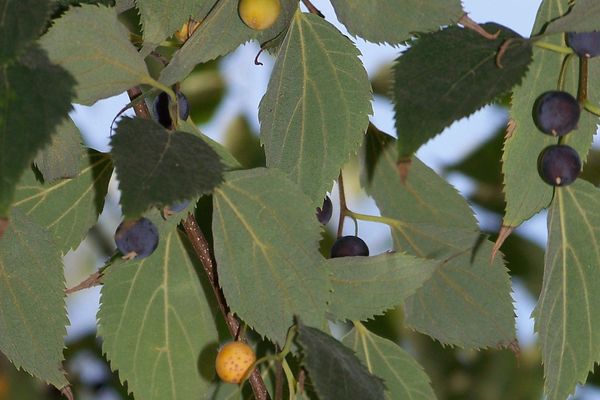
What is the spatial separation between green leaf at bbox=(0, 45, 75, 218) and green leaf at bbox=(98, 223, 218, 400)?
216 mm

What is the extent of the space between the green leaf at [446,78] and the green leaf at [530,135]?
0.25ft

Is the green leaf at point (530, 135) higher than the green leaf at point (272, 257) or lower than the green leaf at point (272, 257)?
higher

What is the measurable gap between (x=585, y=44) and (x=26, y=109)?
0.36m

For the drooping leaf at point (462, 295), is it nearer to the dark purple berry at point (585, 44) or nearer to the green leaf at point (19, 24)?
the dark purple berry at point (585, 44)

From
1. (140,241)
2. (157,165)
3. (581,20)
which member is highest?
(581,20)

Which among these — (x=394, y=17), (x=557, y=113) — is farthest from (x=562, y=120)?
(x=394, y=17)

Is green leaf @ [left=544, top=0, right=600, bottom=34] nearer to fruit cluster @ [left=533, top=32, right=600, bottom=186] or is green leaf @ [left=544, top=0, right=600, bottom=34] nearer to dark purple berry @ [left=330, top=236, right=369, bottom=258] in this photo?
fruit cluster @ [left=533, top=32, right=600, bottom=186]

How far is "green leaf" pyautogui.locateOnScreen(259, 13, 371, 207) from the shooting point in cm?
78

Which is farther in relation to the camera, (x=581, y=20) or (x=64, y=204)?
(x=64, y=204)

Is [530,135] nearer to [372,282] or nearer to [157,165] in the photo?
[372,282]

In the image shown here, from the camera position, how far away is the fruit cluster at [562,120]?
735 mm

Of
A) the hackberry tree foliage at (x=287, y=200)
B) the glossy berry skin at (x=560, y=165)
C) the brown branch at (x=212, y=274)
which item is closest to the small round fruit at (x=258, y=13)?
the hackberry tree foliage at (x=287, y=200)

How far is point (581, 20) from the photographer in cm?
69

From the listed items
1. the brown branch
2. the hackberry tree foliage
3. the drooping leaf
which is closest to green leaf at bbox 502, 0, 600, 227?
the hackberry tree foliage
